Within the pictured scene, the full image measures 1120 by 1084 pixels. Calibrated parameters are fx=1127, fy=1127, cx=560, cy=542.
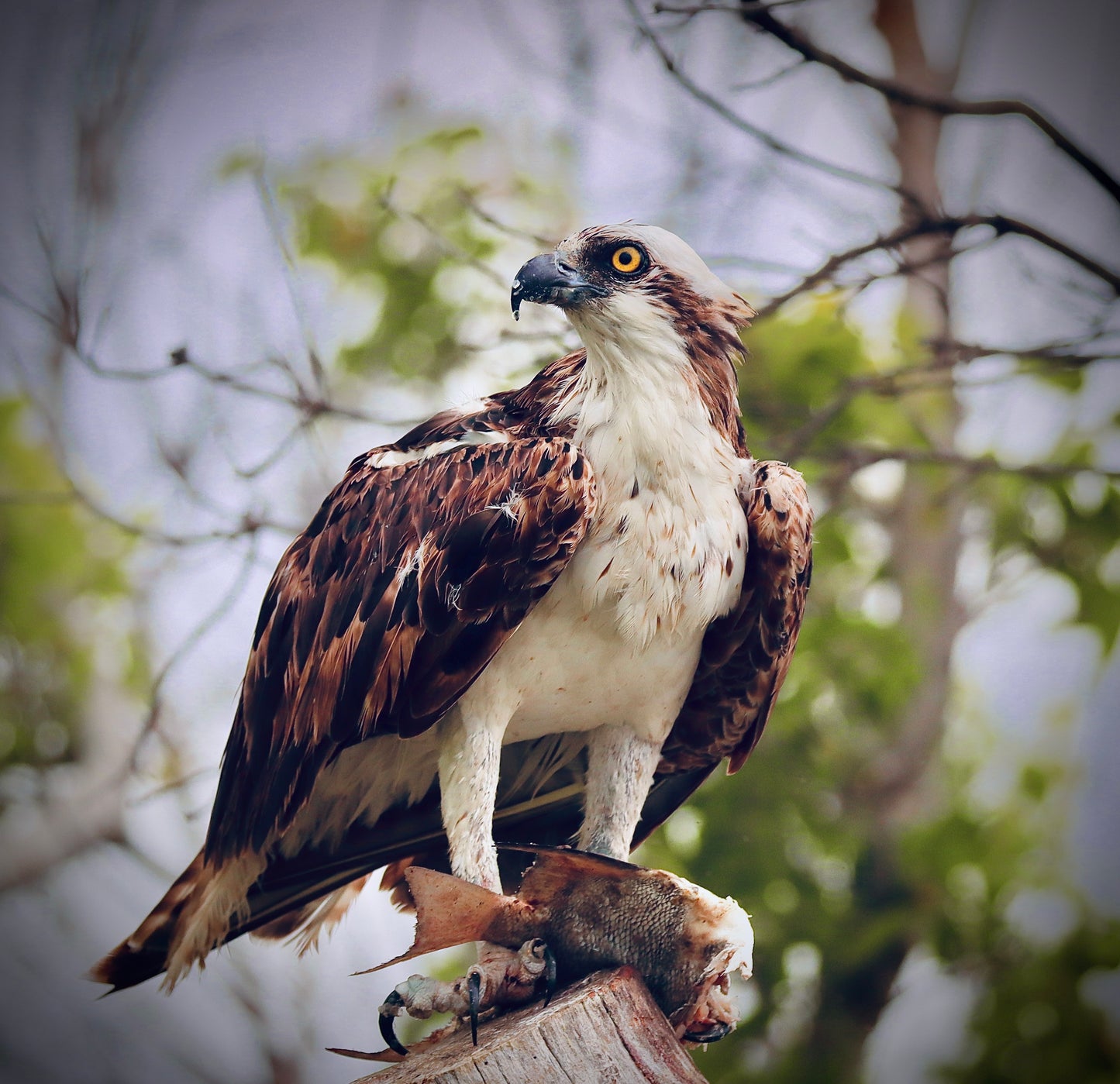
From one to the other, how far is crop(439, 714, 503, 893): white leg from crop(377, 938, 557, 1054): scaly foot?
18 centimetres

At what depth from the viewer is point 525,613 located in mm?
2500

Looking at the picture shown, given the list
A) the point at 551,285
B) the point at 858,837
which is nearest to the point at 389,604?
the point at 551,285

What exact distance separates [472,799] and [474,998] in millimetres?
447

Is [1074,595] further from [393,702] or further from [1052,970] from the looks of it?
[393,702]

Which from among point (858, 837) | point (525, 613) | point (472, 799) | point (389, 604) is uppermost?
point (389, 604)

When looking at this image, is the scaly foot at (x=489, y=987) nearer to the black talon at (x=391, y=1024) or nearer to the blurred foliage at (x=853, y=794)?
the black talon at (x=391, y=1024)

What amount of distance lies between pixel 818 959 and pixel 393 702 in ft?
11.0

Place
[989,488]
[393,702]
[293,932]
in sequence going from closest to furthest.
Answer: [393,702], [293,932], [989,488]

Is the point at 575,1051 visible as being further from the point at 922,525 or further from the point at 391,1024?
the point at 922,525

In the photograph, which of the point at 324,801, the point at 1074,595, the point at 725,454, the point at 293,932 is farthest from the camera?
the point at 1074,595

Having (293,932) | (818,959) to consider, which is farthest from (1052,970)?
(293,932)

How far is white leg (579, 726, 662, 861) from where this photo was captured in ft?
9.65

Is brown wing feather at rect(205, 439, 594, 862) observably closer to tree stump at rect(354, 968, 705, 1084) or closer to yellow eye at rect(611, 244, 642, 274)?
yellow eye at rect(611, 244, 642, 274)

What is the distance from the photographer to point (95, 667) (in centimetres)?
572
